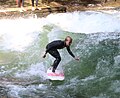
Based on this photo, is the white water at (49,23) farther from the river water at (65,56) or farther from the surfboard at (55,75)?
the surfboard at (55,75)

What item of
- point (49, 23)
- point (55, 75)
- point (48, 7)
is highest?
point (48, 7)

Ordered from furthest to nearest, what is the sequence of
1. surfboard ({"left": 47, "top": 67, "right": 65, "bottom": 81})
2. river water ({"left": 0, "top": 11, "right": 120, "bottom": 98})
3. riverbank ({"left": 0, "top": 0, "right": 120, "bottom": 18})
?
riverbank ({"left": 0, "top": 0, "right": 120, "bottom": 18}), surfboard ({"left": 47, "top": 67, "right": 65, "bottom": 81}), river water ({"left": 0, "top": 11, "right": 120, "bottom": 98})

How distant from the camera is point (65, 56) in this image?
1376 centimetres

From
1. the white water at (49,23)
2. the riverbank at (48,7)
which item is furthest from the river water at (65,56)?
the riverbank at (48,7)

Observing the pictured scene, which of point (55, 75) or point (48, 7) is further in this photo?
point (48, 7)

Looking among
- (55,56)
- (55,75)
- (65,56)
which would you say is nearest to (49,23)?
(65,56)

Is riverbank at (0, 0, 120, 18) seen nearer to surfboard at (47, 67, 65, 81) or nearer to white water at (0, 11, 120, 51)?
white water at (0, 11, 120, 51)

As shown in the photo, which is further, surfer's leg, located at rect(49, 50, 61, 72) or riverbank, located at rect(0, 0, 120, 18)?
riverbank, located at rect(0, 0, 120, 18)

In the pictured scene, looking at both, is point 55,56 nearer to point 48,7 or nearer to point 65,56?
point 65,56

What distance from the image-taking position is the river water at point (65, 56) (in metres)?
11.0

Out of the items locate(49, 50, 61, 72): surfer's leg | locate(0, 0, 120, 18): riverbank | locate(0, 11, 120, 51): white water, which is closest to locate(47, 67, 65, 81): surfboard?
locate(49, 50, 61, 72): surfer's leg

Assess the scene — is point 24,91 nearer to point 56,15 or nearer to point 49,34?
point 49,34

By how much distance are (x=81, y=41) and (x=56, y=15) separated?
377cm

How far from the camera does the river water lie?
10977mm
